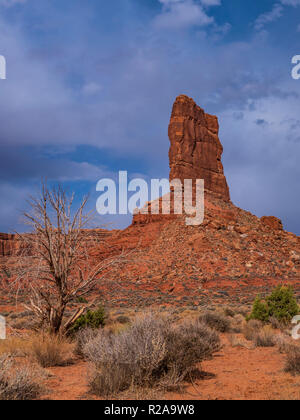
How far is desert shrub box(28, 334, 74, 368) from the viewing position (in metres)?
8.23

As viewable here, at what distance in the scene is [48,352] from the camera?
8281 millimetres

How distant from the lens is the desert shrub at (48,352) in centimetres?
823

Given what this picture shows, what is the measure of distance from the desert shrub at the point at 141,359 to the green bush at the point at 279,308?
342 inches

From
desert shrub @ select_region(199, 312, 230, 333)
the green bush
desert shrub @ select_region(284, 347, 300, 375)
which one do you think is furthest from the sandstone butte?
desert shrub @ select_region(284, 347, 300, 375)

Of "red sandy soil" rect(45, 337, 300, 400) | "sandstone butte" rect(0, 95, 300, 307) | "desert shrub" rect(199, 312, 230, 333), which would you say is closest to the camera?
"red sandy soil" rect(45, 337, 300, 400)

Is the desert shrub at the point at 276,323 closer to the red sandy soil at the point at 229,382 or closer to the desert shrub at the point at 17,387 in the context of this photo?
the red sandy soil at the point at 229,382

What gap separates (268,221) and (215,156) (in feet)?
54.6

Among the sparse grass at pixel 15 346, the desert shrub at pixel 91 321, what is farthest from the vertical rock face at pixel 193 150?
the sparse grass at pixel 15 346

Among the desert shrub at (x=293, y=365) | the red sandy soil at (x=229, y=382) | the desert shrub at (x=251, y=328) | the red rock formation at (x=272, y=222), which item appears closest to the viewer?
the red sandy soil at (x=229, y=382)

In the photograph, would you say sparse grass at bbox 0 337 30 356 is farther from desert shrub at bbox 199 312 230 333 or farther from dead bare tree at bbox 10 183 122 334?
desert shrub at bbox 199 312 230 333

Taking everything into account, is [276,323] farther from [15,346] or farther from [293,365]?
[15,346]

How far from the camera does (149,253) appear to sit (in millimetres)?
43250

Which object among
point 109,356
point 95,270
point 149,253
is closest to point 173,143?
point 149,253

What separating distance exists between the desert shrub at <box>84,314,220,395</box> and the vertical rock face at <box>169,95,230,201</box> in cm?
5072
